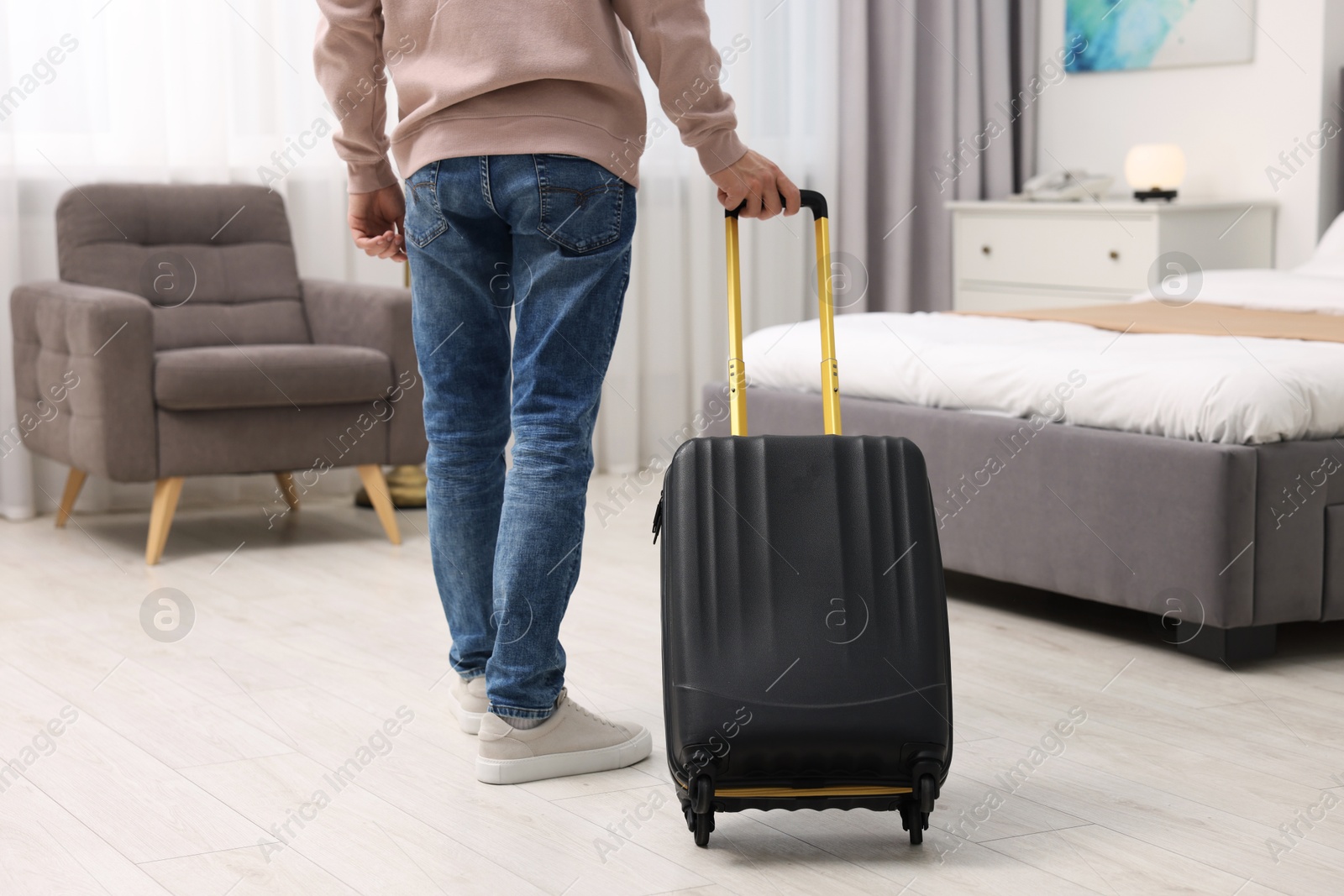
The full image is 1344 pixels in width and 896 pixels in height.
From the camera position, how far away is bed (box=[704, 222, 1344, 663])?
2191 mm

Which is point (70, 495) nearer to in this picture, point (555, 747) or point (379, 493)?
point (379, 493)

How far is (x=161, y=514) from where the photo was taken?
3.12 m

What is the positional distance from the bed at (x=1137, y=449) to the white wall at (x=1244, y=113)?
56.4 inches

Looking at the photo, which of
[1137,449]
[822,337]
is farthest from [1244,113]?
[822,337]

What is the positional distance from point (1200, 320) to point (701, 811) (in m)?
1.77

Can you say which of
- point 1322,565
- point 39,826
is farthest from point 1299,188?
point 39,826

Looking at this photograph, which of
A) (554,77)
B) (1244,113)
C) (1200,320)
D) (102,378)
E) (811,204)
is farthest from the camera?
(1244,113)

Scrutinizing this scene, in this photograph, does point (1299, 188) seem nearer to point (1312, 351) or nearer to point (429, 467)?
point (1312, 351)

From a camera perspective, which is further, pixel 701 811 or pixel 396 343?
pixel 396 343

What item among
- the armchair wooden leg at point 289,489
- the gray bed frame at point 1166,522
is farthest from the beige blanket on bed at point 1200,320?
the armchair wooden leg at point 289,489

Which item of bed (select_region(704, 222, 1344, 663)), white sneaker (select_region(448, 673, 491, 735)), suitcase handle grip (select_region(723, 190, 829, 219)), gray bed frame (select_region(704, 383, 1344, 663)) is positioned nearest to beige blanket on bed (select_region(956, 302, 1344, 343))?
bed (select_region(704, 222, 1344, 663))

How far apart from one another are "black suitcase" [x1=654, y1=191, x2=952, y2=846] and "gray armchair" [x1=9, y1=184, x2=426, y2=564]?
1.81 metres

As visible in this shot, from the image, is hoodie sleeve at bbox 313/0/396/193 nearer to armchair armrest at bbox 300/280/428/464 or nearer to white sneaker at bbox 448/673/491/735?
white sneaker at bbox 448/673/491/735

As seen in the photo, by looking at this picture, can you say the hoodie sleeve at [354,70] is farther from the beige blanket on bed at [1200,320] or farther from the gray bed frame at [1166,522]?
the beige blanket on bed at [1200,320]
